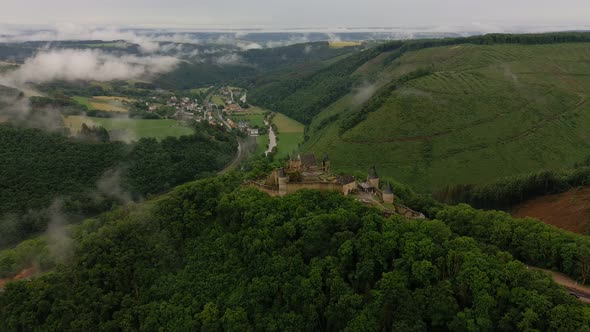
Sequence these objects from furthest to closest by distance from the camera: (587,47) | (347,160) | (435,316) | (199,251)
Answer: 1. (587,47)
2. (347,160)
3. (199,251)
4. (435,316)

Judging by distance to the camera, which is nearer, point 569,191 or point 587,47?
point 569,191

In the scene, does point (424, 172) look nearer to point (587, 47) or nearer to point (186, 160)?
point (186, 160)

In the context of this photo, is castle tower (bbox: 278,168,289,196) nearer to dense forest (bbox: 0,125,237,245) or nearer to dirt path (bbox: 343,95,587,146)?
dense forest (bbox: 0,125,237,245)

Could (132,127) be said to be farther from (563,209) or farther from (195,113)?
(563,209)

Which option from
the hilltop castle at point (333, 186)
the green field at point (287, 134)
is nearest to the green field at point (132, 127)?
the green field at point (287, 134)

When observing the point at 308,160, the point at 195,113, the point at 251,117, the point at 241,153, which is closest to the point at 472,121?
the point at 308,160

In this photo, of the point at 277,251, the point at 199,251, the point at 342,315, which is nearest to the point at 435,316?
the point at 342,315
